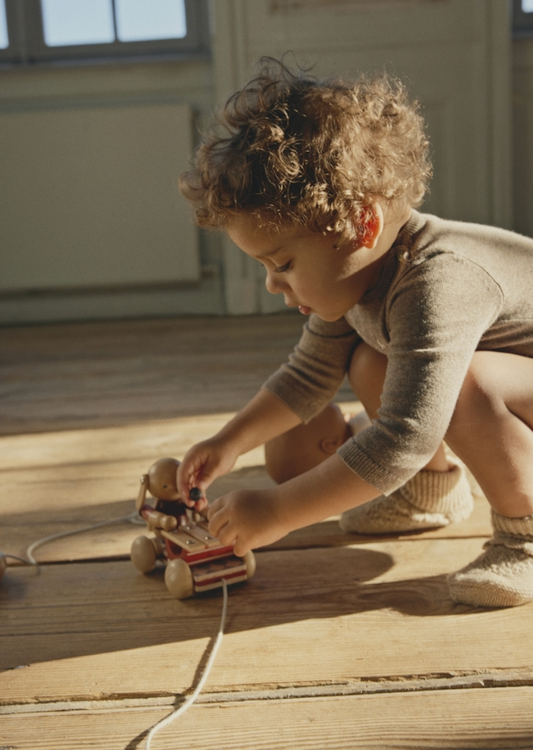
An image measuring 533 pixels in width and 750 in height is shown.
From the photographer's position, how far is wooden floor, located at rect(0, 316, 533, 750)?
61cm

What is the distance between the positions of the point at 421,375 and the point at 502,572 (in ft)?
0.74

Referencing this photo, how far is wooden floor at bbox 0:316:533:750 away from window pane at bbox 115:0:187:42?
2134mm

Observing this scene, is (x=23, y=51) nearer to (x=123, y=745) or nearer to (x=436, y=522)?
(x=436, y=522)

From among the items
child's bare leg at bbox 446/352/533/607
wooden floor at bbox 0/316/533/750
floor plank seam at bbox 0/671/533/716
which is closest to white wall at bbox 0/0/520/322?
wooden floor at bbox 0/316/533/750

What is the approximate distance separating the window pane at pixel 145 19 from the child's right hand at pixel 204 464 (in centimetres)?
237

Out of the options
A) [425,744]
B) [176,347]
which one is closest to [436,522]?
[425,744]

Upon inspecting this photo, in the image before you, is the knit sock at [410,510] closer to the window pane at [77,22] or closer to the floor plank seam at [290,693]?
the floor plank seam at [290,693]

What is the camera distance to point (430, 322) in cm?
75

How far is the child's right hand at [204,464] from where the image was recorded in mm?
A: 904

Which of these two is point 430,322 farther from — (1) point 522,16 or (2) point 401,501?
(1) point 522,16

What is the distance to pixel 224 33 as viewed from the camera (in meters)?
2.71

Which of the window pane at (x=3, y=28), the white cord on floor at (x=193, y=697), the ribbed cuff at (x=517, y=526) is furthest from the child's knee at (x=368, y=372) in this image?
the window pane at (x=3, y=28)

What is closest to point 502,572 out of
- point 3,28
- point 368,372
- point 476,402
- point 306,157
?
point 476,402

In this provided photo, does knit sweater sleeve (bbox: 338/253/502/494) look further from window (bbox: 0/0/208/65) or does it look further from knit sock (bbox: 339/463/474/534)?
window (bbox: 0/0/208/65)
